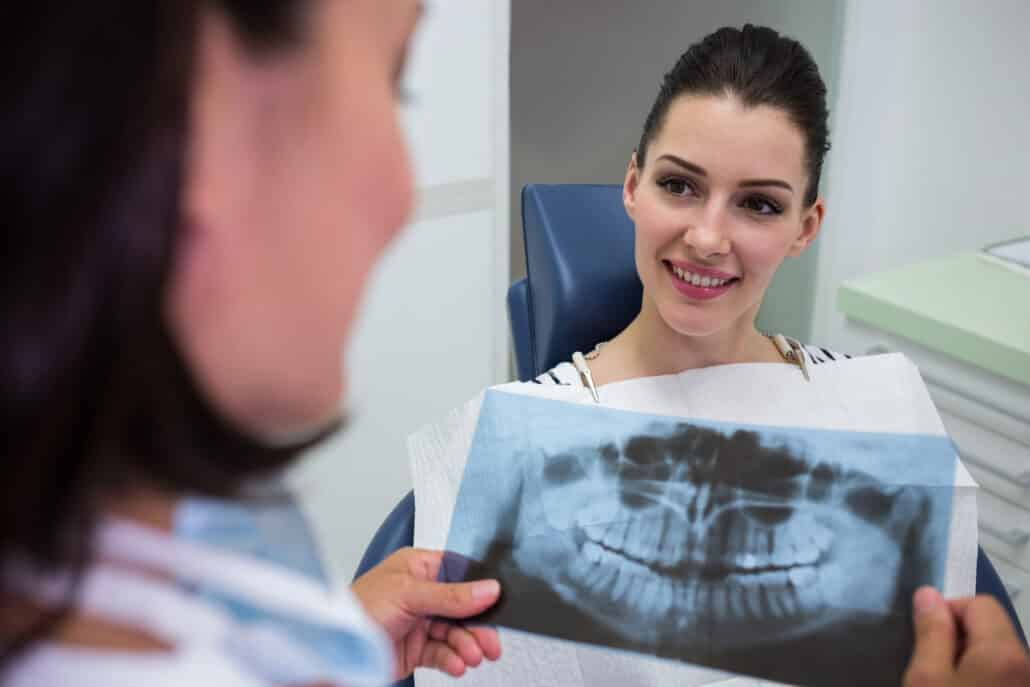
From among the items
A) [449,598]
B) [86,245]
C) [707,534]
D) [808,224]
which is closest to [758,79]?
[808,224]

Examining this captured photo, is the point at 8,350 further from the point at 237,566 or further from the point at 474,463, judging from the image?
the point at 474,463

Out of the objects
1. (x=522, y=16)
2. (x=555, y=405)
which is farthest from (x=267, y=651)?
(x=522, y=16)

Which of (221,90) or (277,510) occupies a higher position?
(221,90)

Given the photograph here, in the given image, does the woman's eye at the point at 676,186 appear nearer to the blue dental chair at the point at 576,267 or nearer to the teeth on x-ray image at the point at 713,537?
the blue dental chair at the point at 576,267

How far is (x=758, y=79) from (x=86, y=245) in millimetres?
818

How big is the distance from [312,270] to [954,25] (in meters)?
1.81

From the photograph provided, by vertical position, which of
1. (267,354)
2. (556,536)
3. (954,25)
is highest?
(954,25)

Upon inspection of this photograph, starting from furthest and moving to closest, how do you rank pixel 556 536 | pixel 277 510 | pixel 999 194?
1. pixel 999 194
2. pixel 556 536
3. pixel 277 510

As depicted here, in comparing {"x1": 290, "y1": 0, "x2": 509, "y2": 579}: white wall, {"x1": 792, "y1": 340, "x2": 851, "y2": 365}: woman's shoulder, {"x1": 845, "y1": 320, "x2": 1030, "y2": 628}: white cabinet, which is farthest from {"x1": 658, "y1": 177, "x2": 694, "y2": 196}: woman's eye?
{"x1": 845, "y1": 320, "x2": 1030, "y2": 628}: white cabinet

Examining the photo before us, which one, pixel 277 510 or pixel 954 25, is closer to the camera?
pixel 277 510

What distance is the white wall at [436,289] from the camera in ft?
4.33

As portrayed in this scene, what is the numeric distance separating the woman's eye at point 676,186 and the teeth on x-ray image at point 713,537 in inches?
9.9

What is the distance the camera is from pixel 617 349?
1.06 metres

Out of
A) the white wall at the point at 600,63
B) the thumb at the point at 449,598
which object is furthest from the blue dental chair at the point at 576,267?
the white wall at the point at 600,63
